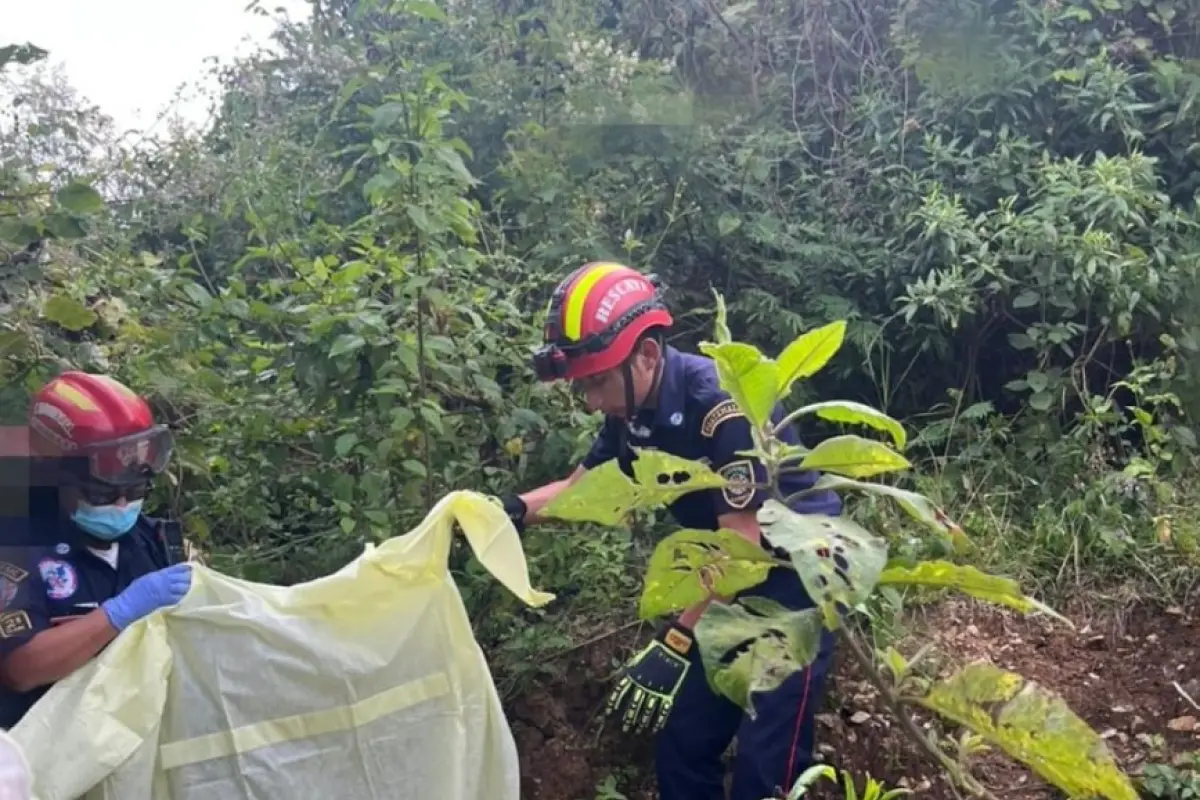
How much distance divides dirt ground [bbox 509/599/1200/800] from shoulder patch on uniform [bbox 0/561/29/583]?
1642mm

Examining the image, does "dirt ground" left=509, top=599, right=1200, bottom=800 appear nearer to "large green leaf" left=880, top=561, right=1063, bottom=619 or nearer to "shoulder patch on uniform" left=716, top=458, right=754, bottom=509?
"shoulder patch on uniform" left=716, top=458, right=754, bottom=509

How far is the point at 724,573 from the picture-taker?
1956mm

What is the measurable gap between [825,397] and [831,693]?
1.65 metres

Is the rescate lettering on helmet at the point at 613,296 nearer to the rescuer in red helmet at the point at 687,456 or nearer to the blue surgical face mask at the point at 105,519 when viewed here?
the rescuer in red helmet at the point at 687,456

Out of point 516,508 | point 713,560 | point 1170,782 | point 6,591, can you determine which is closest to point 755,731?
point 516,508

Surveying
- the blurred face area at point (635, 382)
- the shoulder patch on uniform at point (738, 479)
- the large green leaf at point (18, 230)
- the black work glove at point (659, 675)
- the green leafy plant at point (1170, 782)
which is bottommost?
the green leafy plant at point (1170, 782)

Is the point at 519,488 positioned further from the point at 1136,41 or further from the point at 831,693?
the point at 1136,41

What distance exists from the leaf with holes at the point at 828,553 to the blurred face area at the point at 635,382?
103 cm

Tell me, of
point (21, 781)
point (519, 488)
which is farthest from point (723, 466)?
point (21, 781)

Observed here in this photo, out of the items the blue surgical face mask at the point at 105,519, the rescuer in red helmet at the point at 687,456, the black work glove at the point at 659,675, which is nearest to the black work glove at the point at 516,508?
the rescuer in red helmet at the point at 687,456

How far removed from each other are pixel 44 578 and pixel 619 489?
3.61ft

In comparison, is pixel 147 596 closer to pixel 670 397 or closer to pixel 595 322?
pixel 595 322

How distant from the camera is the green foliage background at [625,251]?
3119mm

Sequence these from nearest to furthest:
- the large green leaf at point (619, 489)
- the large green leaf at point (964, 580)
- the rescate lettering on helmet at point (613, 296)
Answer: the large green leaf at point (964, 580) → the large green leaf at point (619, 489) → the rescate lettering on helmet at point (613, 296)
